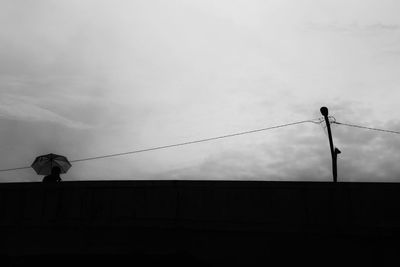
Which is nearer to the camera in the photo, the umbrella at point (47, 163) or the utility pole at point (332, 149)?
the umbrella at point (47, 163)

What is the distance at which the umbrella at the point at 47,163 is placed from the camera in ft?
44.9

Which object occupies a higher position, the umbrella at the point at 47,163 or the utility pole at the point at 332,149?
the utility pole at the point at 332,149
